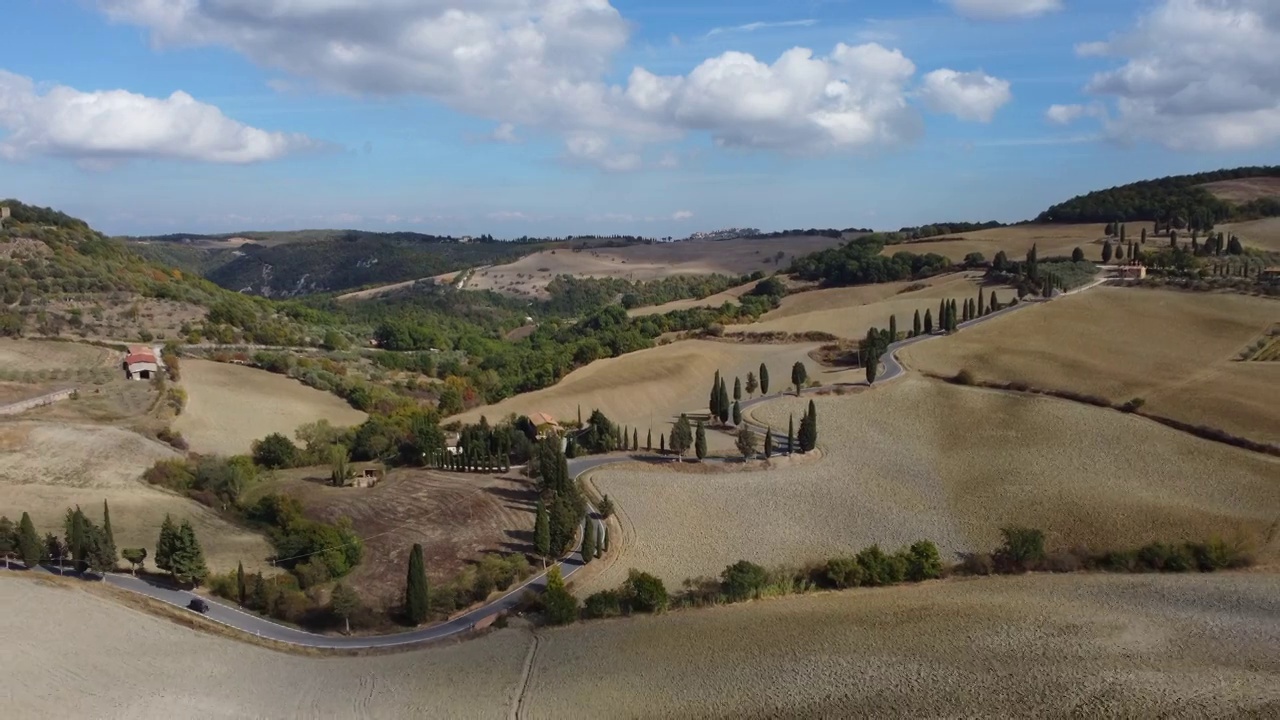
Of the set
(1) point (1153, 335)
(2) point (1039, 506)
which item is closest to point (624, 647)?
(2) point (1039, 506)

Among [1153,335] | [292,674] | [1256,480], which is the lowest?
[292,674]

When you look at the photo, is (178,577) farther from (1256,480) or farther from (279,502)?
(1256,480)

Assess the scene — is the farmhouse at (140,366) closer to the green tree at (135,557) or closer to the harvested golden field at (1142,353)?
the green tree at (135,557)

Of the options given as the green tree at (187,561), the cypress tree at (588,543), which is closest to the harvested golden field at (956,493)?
the cypress tree at (588,543)

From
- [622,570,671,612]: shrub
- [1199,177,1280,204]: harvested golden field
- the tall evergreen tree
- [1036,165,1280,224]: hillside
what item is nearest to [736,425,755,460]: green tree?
[622,570,671,612]: shrub

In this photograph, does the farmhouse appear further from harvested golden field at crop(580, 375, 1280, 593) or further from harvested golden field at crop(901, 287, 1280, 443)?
harvested golden field at crop(901, 287, 1280, 443)
